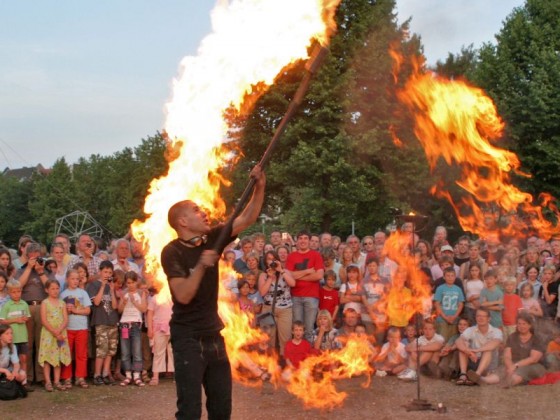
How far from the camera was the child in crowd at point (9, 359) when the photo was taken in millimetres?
7285

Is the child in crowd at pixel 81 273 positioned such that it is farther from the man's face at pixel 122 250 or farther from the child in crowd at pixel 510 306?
the child in crowd at pixel 510 306

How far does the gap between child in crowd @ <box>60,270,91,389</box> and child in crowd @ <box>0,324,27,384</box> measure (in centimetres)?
65

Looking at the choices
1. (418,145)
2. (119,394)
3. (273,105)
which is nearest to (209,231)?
(119,394)

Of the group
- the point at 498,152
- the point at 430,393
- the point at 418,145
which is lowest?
the point at 430,393

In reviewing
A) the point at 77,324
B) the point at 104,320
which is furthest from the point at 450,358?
the point at 77,324

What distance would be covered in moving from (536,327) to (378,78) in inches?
521

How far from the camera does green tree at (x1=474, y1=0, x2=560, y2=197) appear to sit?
66.6 ft

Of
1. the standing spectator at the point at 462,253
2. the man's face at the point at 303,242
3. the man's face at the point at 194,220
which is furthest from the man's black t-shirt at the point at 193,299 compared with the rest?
the standing spectator at the point at 462,253

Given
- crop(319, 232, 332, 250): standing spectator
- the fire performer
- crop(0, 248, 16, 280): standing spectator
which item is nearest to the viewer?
the fire performer

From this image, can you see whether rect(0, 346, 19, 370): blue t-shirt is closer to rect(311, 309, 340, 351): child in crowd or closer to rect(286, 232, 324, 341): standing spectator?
rect(286, 232, 324, 341): standing spectator

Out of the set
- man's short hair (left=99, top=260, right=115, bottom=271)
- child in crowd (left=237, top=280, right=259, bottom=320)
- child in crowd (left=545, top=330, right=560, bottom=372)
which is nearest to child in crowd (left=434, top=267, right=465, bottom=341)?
child in crowd (left=545, top=330, right=560, bottom=372)

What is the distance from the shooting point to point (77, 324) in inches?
318

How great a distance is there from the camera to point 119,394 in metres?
7.53

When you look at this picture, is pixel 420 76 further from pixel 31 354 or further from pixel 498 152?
pixel 31 354
